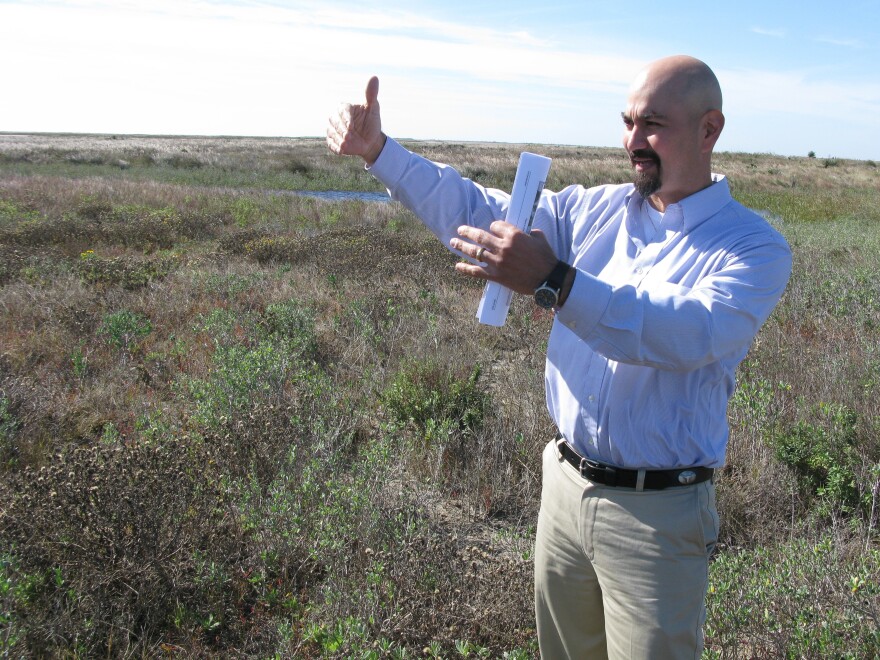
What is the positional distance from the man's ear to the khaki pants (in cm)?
88

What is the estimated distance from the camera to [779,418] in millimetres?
4113

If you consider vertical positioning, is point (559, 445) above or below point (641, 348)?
below

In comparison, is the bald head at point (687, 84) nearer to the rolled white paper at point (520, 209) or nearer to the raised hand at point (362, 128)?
the rolled white paper at point (520, 209)

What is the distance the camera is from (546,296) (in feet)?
4.24

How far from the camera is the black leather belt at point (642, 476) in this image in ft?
5.40

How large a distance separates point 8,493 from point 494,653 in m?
2.25

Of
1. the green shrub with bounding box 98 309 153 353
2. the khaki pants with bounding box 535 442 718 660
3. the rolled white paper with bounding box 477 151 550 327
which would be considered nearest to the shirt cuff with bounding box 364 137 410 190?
the rolled white paper with bounding box 477 151 550 327

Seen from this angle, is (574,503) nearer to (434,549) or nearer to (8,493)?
(434,549)

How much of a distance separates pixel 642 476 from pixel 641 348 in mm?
503

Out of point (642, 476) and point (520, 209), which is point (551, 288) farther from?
point (642, 476)

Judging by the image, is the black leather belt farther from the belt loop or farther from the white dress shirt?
the belt loop

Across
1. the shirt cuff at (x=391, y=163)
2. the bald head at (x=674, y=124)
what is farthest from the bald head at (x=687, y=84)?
the shirt cuff at (x=391, y=163)

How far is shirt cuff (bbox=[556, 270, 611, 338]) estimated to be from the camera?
1273 millimetres

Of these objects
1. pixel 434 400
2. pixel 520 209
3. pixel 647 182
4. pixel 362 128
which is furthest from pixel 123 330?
pixel 647 182
